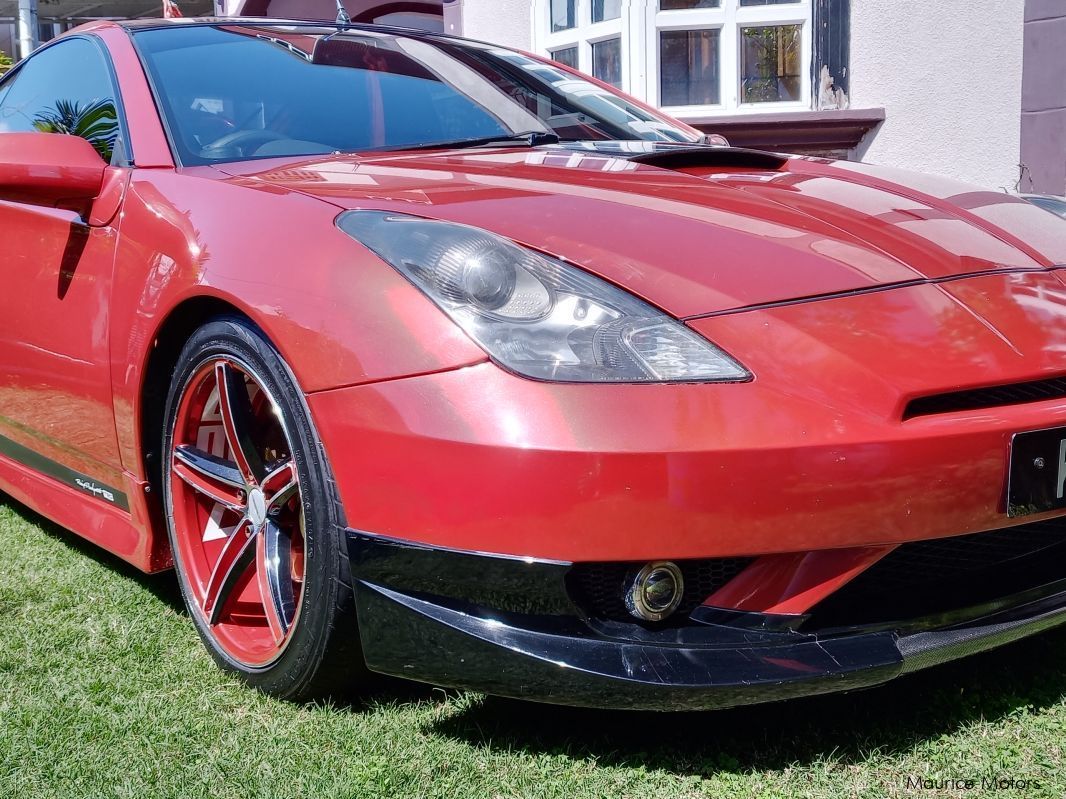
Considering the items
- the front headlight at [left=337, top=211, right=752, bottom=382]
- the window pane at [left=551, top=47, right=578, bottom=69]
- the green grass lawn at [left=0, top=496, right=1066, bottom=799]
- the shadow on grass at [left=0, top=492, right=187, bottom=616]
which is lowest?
the shadow on grass at [left=0, top=492, right=187, bottom=616]

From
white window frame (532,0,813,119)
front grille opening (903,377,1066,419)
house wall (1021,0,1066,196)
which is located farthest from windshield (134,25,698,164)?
white window frame (532,0,813,119)

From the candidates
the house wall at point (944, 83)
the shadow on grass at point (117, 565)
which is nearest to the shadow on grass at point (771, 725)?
the shadow on grass at point (117, 565)

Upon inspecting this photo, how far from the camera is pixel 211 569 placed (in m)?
2.25

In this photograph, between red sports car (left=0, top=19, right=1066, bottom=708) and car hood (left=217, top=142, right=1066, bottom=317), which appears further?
car hood (left=217, top=142, right=1066, bottom=317)

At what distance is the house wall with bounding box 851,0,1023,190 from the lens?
5891mm

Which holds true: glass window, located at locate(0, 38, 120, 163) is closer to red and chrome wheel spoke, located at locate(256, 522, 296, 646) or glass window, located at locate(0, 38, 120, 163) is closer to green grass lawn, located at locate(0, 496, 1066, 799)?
red and chrome wheel spoke, located at locate(256, 522, 296, 646)

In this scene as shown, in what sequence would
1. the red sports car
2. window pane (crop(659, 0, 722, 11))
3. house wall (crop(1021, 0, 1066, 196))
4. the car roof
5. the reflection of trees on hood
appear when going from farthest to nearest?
window pane (crop(659, 0, 722, 11)) < house wall (crop(1021, 0, 1066, 196)) < the car roof < the reflection of trees on hood < the red sports car

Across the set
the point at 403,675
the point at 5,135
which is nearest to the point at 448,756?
the point at 403,675

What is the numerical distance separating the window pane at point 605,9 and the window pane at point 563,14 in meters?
0.19

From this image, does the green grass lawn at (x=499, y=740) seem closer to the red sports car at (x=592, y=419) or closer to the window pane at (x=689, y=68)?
the red sports car at (x=592, y=419)

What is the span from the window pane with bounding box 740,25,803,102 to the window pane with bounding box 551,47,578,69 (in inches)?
45.8

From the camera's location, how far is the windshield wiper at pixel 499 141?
8.41 feet

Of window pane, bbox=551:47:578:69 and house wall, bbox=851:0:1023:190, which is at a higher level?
window pane, bbox=551:47:578:69

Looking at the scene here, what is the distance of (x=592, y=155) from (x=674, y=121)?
1039 millimetres
